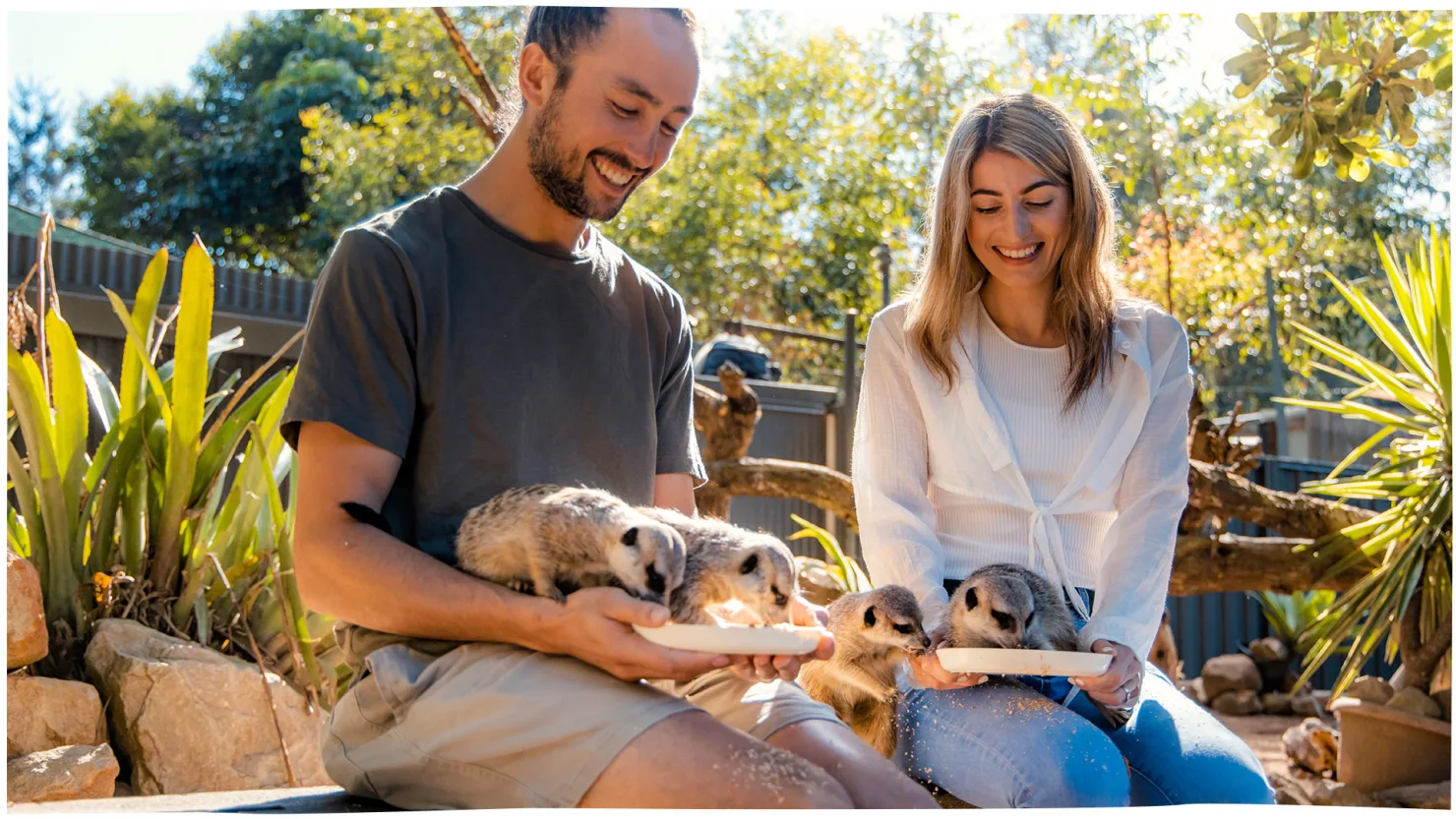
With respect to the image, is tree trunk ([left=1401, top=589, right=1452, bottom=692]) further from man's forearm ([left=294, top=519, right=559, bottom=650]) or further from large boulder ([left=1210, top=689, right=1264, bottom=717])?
man's forearm ([left=294, top=519, right=559, bottom=650])

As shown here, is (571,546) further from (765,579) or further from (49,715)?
(49,715)

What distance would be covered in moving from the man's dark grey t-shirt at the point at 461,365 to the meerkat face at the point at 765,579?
0.32 m

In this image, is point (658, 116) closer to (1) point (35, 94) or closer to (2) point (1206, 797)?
(2) point (1206, 797)

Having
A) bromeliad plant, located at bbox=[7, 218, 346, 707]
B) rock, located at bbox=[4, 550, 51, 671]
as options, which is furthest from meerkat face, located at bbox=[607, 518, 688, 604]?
rock, located at bbox=[4, 550, 51, 671]

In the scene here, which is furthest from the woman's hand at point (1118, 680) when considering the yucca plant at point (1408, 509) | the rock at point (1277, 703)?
the rock at point (1277, 703)

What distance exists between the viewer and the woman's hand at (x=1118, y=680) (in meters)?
2.05

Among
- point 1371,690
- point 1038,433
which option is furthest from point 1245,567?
point 1038,433

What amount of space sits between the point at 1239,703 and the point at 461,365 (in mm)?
7618

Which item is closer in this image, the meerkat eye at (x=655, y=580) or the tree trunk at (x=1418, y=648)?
the meerkat eye at (x=655, y=580)

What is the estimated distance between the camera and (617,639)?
147cm

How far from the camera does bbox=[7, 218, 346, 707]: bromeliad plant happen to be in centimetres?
323

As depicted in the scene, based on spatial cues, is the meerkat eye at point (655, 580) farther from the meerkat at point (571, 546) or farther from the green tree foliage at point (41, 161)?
the green tree foliage at point (41, 161)

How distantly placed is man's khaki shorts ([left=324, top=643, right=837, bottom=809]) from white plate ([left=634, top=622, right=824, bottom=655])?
0.14 m

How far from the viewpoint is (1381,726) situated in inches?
201
